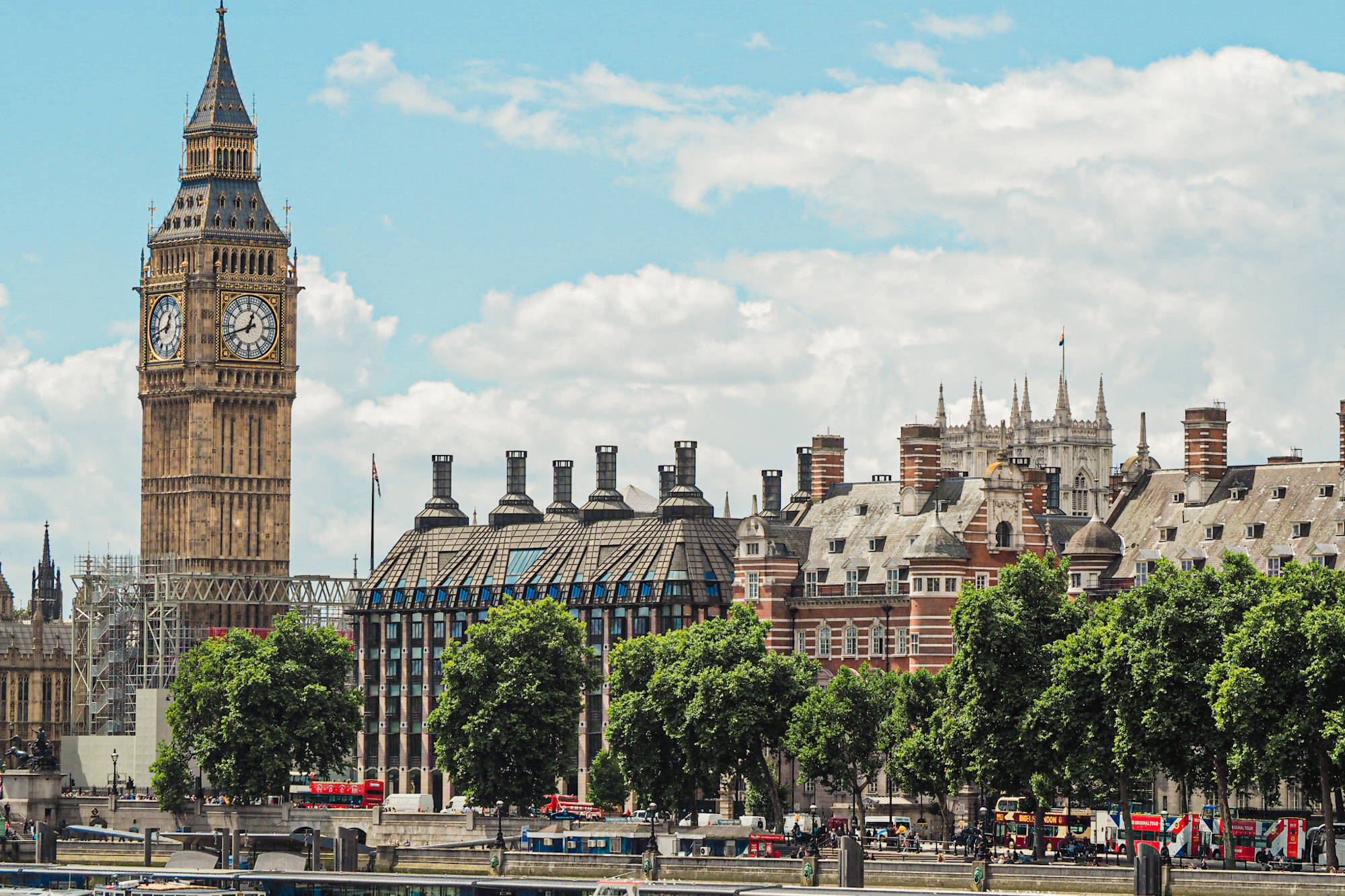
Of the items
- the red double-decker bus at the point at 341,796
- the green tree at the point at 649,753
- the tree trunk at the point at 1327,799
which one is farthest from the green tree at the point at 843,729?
the red double-decker bus at the point at 341,796

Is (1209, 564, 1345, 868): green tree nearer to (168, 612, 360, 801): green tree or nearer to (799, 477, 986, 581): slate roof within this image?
(799, 477, 986, 581): slate roof

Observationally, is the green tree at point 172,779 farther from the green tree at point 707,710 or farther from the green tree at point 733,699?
the green tree at point 733,699

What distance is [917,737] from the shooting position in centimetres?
13775

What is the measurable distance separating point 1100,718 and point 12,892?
46726 millimetres

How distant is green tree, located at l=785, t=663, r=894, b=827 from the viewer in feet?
484

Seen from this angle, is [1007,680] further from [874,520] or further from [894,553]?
[874,520]

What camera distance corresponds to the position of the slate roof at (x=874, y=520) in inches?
6609

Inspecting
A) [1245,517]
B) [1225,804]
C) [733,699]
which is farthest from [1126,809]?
[1245,517]

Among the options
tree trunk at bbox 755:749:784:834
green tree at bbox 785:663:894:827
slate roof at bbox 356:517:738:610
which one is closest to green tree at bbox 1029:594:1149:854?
green tree at bbox 785:663:894:827

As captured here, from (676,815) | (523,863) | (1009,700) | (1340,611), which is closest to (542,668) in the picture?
(676,815)

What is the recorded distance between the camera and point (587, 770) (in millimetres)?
187875

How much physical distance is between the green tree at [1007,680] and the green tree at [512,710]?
3208 cm

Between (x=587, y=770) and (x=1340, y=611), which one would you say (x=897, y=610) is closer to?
(x=587, y=770)

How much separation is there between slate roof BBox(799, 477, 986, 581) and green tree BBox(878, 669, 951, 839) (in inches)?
776
